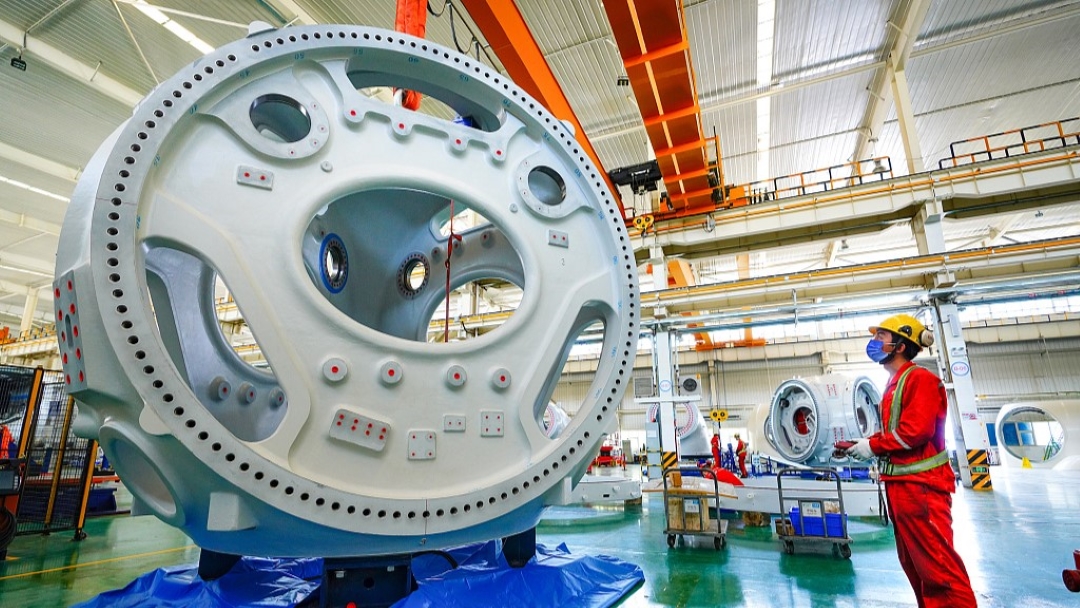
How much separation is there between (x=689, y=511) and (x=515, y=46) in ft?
18.5

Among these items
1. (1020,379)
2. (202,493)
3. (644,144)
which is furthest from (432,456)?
(1020,379)

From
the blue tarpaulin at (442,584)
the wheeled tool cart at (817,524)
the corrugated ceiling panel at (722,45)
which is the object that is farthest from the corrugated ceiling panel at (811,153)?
the blue tarpaulin at (442,584)

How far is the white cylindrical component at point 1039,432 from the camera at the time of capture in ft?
57.4

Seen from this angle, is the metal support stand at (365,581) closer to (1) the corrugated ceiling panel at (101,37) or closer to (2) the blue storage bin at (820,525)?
(2) the blue storage bin at (820,525)

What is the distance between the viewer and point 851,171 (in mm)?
16766

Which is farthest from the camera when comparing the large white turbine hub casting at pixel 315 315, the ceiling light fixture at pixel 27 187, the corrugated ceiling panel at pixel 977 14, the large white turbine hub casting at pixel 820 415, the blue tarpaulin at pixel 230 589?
the ceiling light fixture at pixel 27 187

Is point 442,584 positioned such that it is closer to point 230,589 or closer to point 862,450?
point 230,589

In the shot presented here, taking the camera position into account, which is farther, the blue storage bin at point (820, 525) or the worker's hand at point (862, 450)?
the blue storage bin at point (820, 525)

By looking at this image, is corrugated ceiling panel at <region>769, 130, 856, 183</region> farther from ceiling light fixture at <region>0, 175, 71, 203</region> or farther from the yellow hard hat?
ceiling light fixture at <region>0, 175, 71, 203</region>

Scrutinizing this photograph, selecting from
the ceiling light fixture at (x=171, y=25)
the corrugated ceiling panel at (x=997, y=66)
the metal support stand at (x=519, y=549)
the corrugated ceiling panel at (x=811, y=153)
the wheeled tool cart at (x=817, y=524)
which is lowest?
the wheeled tool cart at (x=817, y=524)

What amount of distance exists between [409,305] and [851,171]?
17360 mm

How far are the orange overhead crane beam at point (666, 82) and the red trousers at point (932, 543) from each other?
5908mm

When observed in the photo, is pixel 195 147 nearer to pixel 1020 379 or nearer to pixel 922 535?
pixel 922 535

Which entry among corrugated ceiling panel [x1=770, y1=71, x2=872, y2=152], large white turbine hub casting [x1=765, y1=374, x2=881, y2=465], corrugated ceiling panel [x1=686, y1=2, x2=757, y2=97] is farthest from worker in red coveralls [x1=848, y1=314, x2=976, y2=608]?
corrugated ceiling panel [x1=770, y1=71, x2=872, y2=152]
